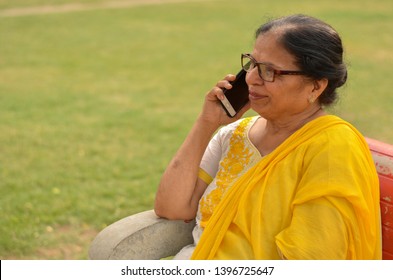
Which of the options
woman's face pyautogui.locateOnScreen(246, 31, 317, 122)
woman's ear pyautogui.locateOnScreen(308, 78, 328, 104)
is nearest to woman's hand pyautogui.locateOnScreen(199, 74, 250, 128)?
woman's face pyautogui.locateOnScreen(246, 31, 317, 122)

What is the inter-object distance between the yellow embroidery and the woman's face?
253 millimetres

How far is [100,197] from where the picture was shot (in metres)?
5.99

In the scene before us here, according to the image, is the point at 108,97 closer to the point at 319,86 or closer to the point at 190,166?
the point at 190,166

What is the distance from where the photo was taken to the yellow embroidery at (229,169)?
3141 millimetres

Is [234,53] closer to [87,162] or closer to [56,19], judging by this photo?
[56,19]

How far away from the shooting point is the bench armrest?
124 inches

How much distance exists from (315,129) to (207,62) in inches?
344

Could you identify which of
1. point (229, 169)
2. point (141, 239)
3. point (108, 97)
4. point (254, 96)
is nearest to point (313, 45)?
point (254, 96)

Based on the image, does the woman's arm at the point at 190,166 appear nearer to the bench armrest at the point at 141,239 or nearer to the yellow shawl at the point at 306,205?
the bench armrest at the point at 141,239

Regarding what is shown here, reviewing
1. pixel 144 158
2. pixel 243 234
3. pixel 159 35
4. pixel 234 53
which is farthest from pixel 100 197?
pixel 159 35

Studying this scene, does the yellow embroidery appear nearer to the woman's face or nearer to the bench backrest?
the woman's face

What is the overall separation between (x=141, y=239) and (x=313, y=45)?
1.16 metres

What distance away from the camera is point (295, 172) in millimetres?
2771

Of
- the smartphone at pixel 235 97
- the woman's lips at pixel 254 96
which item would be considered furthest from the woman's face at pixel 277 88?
the smartphone at pixel 235 97
